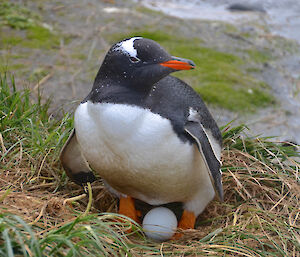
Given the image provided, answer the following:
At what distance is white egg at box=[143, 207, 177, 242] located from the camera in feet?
9.29

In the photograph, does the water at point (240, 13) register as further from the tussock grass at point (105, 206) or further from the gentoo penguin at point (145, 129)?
the gentoo penguin at point (145, 129)

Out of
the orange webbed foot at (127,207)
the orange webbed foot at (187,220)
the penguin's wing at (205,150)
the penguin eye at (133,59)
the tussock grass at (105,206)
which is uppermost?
the penguin eye at (133,59)

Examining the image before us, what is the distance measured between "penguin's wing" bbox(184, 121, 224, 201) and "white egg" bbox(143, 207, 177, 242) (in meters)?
0.35

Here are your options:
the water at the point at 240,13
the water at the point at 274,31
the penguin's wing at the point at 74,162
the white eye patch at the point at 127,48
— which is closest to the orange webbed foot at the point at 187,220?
the penguin's wing at the point at 74,162

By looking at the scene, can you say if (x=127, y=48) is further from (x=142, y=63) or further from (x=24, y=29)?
(x=24, y=29)

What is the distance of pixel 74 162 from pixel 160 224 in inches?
26.3

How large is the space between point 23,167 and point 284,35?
576cm

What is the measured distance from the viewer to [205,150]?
2.68 m

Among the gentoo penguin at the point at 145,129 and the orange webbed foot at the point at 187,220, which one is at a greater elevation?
the gentoo penguin at the point at 145,129

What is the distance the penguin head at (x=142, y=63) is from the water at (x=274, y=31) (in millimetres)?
2646

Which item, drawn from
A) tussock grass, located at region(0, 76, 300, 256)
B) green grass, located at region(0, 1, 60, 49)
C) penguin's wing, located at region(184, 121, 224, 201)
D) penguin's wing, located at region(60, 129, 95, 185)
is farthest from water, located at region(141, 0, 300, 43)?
penguin's wing, located at region(184, 121, 224, 201)

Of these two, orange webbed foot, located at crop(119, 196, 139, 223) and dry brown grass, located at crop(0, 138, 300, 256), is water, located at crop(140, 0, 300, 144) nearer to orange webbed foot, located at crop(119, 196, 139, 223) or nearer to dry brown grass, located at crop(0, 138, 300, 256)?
dry brown grass, located at crop(0, 138, 300, 256)

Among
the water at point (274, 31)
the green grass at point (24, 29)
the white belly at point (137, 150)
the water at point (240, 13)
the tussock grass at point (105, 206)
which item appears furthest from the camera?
the water at point (240, 13)

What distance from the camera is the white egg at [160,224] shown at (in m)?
2.83
